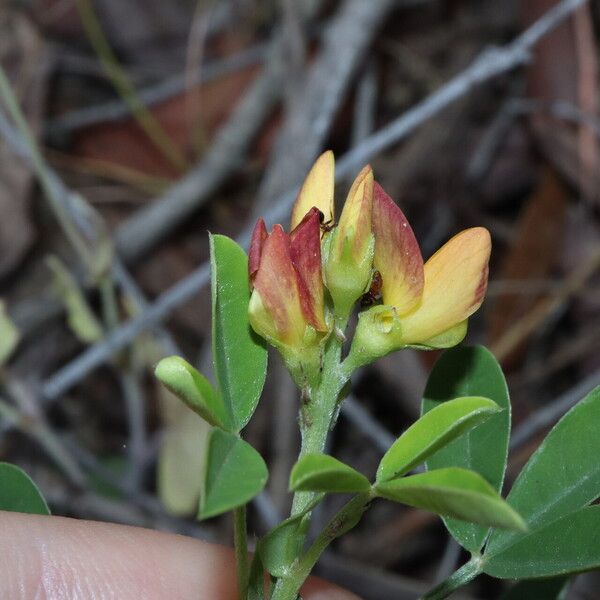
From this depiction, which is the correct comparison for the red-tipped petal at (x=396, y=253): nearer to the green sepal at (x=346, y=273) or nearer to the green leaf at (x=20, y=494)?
the green sepal at (x=346, y=273)

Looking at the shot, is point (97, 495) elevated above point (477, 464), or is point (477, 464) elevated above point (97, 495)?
point (477, 464)

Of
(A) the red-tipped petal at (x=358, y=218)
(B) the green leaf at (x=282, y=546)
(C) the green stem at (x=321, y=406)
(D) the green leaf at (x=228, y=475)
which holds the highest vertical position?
(A) the red-tipped petal at (x=358, y=218)

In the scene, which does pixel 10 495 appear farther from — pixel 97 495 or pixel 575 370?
pixel 575 370

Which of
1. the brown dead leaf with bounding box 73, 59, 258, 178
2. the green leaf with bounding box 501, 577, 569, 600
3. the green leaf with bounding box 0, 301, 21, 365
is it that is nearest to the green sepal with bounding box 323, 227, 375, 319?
the green leaf with bounding box 501, 577, 569, 600

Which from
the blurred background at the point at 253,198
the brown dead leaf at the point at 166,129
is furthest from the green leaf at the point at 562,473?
the brown dead leaf at the point at 166,129

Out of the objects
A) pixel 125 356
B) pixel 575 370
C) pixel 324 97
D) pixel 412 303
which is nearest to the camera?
pixel 412 303

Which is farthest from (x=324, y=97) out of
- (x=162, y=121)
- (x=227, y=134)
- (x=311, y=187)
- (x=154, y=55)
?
(x=311, y=187)

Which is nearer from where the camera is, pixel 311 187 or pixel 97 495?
pixel 311 187
